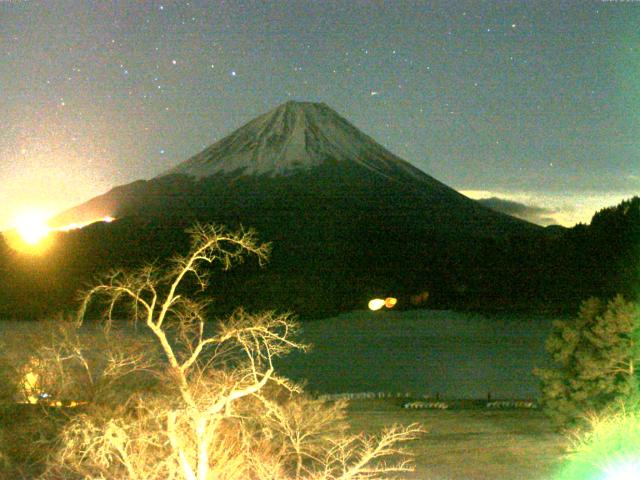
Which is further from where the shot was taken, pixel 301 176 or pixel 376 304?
pixel 301 176

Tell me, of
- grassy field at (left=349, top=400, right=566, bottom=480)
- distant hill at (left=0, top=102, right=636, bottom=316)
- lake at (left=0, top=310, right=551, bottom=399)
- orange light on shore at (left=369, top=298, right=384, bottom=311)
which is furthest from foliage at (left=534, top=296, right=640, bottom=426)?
orange light on shore at (left=369, top=298, right=384, bottom=311)

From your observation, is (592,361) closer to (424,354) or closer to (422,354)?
(422,354)

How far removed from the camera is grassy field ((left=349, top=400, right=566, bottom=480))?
12208 mm

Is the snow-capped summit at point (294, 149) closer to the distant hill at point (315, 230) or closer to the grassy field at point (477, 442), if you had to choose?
the distant hill at point (315, 230)

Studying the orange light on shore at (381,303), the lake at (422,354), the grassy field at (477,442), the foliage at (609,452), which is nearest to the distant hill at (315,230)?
the orange light on shore at (381,303)

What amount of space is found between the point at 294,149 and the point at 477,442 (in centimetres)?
8540

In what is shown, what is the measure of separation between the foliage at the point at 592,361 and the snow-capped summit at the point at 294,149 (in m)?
81.6

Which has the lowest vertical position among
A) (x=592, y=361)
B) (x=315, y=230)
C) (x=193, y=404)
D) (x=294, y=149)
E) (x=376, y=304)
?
(x=376, y=304)

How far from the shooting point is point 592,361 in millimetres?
14023

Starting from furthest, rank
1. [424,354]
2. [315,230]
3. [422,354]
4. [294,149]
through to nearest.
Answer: [294,149] < [315,230] < [424,354] < [422,354]

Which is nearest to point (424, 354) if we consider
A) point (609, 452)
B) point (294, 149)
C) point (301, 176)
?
point (609, 452)

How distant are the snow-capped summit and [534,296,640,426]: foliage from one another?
8161 centimetres

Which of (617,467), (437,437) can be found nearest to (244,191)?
(437,437)

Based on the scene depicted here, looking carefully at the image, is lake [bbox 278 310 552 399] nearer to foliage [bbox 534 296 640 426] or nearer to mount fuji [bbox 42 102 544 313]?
mount fuji [bbox 42 102 544 313]
